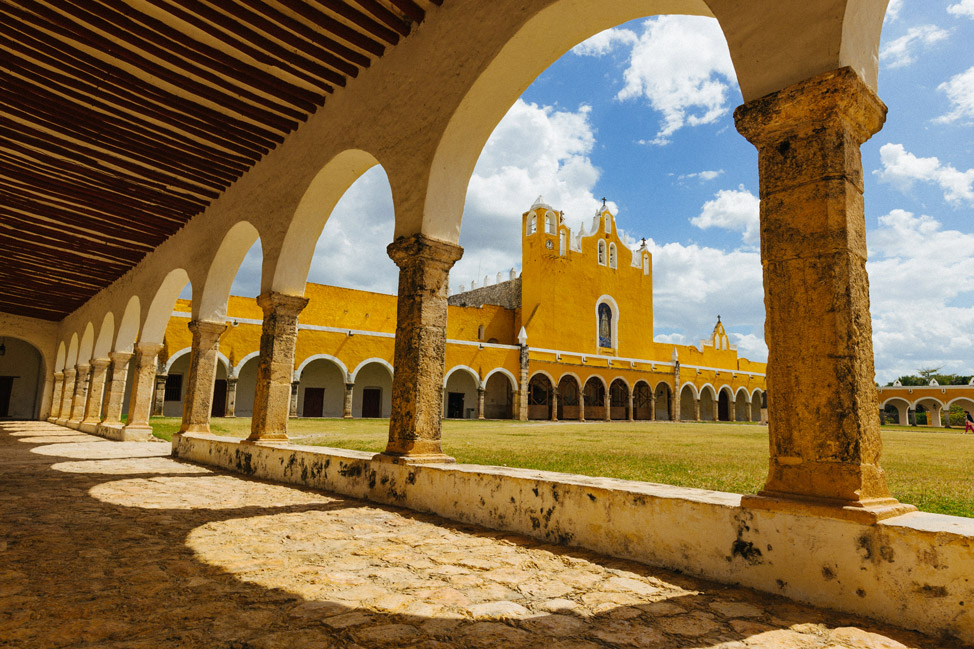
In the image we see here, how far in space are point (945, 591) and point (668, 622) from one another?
0.84 meters

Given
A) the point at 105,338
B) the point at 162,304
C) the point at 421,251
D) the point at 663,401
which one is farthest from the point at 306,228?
the point at 663,401

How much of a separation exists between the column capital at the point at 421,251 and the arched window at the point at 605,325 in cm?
2699

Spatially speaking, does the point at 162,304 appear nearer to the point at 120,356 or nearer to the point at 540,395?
the point at 120,356

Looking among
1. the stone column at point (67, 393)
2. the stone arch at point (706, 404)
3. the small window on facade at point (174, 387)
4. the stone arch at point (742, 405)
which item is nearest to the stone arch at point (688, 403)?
the stone arch at point (706, 404)

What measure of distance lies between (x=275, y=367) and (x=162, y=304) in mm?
5748

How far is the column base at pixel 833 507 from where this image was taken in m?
1.92

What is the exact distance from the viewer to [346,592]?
2176 mm

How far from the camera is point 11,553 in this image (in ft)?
8.61

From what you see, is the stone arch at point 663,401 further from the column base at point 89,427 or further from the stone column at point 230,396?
the column base at point 89,427

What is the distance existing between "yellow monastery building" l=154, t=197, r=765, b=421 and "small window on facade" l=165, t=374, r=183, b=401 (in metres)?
0.04

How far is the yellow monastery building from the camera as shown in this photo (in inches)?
837

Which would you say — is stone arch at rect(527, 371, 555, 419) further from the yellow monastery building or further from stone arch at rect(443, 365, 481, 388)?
stone arch at rect(443, 365, 481, 388)

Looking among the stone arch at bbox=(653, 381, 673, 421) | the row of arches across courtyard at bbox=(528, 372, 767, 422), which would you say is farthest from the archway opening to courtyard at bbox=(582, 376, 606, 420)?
the stone arch at bbox=(653, 381, 673, 421)

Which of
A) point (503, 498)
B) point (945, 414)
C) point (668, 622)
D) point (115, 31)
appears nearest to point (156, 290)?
point (115, 31)
